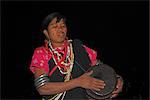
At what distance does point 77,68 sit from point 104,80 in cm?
25

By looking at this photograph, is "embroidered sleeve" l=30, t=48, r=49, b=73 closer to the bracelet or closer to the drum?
the bracelet

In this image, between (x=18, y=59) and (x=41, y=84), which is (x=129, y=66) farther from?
(x=41, y=84)

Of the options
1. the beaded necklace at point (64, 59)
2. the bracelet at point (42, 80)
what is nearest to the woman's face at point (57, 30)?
the beaded necklace at point (64, 59)

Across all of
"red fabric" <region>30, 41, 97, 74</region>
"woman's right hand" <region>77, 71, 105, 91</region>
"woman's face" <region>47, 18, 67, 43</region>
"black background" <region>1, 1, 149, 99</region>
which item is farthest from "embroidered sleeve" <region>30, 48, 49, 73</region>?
"black background" <region>1, 1, 149, 99</region>

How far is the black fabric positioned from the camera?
9.47ft

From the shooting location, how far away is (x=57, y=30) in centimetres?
289

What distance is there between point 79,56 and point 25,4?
5.03m

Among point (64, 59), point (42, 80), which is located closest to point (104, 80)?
point (64, 59)

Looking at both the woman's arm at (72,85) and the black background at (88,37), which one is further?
the black background at (88,37)

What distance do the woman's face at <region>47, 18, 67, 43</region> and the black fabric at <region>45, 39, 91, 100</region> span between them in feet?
0.54

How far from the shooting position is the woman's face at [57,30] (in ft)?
9.48

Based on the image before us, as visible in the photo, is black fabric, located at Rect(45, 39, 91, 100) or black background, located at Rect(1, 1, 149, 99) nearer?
black fabric, located at Rect(45, 39, 91, 100)

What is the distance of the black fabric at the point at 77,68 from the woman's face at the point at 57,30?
16 cm

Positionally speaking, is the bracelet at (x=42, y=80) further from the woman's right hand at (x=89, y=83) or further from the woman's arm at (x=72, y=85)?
the woman's right hand at (x=89, y=83)
